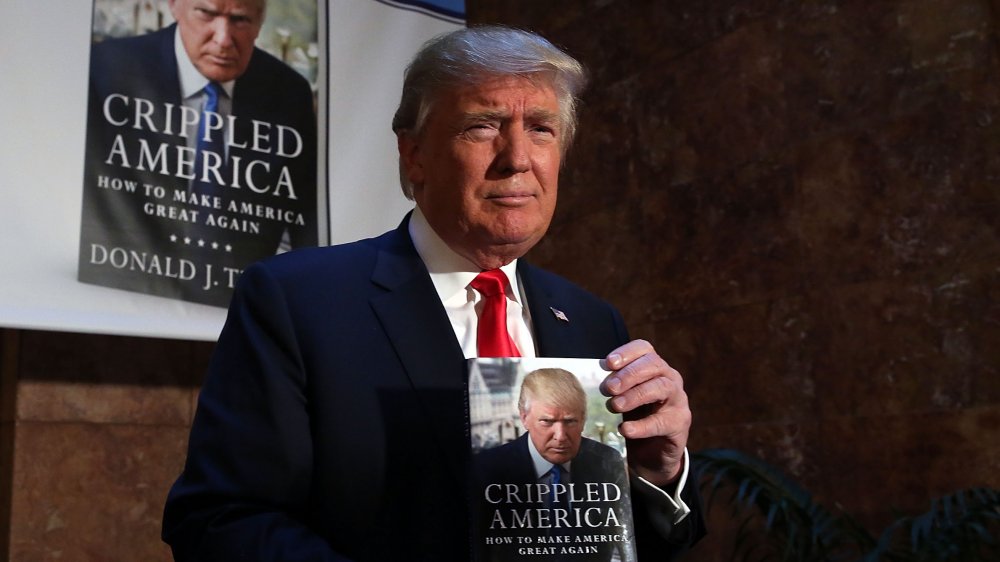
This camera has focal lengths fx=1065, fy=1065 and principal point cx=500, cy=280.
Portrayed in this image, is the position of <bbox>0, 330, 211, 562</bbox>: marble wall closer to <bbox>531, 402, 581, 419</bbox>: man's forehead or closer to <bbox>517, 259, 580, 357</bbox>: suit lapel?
<bbox>517, 259, 580, 357</bbox>: suit lapel

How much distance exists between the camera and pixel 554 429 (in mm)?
1380

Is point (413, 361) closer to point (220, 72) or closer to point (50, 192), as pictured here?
point (50, 192)

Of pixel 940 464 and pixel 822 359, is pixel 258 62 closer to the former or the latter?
pixel 822 359

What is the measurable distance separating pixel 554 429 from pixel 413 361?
325 millimetres

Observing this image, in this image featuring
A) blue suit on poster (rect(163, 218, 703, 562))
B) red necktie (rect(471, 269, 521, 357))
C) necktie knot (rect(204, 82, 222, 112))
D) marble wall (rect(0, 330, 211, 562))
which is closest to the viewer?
blue suit on poster (rect(163, 218, 703, 562))

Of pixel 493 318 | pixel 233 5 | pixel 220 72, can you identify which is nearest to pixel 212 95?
pixel 220 72

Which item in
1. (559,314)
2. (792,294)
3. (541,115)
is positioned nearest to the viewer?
(541,115)

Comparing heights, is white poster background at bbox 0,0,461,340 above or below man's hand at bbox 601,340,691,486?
above

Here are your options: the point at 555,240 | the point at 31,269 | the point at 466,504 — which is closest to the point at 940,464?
the point at 555,240

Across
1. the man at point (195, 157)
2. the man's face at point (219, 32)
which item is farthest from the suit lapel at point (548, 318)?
the man's face at point (219, 32)

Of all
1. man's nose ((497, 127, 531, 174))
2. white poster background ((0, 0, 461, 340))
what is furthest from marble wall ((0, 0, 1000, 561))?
man's nose ((497, 127, 531, 174))

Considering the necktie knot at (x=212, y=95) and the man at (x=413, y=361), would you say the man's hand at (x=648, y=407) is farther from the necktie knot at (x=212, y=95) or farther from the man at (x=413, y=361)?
the necktie knot at (x=212, y=95)

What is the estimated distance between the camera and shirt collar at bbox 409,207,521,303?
1.78 metres

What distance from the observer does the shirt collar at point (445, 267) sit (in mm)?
1779
